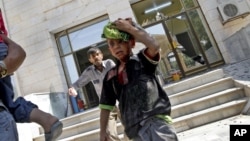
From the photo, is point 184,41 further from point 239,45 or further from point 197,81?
point 197,81

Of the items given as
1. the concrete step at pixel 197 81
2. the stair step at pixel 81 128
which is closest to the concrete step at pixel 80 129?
the stair step at pixel 81 128

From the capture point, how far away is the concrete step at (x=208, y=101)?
4.68 meters

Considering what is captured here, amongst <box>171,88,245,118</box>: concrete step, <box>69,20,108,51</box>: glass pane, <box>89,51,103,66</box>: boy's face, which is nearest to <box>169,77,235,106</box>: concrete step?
<box>171,88,245,118</box>: concrete step

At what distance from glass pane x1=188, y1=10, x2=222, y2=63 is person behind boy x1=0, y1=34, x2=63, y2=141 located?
23.6ft

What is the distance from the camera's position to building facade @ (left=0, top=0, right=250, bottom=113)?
7578 mm

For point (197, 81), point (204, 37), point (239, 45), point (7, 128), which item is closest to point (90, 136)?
point (197, 81)

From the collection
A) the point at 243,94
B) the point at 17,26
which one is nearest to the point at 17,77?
the point at 17,26

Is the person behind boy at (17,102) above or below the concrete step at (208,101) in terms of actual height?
above

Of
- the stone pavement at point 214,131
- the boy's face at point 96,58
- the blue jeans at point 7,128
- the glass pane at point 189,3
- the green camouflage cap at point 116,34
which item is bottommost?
the stone pavement at point 214,131

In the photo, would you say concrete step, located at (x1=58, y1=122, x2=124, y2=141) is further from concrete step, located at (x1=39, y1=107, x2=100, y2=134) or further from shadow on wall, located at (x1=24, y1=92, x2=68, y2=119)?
shadow on wall, located at (x1=24, y1=92, x2=68, y2=119)

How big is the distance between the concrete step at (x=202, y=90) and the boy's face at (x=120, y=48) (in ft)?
12.4

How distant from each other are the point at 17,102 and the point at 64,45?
300 inches

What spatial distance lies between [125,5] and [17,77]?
4588 mm

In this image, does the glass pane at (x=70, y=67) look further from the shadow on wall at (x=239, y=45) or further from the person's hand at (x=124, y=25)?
the person's hand at (x=124, y=25)
